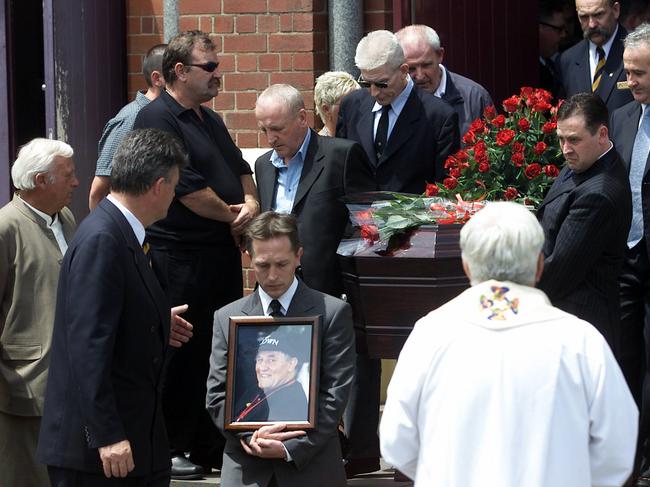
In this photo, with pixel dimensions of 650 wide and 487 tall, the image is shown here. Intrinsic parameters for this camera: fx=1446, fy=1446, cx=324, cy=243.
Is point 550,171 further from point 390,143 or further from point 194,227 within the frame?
point 194,227

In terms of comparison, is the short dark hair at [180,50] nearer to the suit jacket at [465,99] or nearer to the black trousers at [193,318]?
A: the black trousers at [193,318]

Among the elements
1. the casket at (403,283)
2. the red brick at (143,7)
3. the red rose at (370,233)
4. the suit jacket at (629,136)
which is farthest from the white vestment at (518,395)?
the red brick at (143,7)

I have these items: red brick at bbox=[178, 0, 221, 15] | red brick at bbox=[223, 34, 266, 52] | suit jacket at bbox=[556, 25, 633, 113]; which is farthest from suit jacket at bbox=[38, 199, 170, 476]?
red brick at bbox=[178, 0, 221, 15]

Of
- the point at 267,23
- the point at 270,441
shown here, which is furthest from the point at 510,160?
the point at 267,23

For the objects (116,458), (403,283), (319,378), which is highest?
(403,283)

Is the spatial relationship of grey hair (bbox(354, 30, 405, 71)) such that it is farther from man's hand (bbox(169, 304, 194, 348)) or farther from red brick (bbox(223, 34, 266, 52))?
man's hand (bbox(169, 304, 194, 348))

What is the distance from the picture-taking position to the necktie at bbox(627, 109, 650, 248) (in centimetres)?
662

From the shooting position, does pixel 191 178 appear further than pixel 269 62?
No

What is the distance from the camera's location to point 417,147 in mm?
6984

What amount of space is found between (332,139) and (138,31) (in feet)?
8.13

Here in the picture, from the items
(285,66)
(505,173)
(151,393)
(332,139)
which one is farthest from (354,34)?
(151,393)

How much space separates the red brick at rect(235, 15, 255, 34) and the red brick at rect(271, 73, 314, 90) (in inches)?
12.0

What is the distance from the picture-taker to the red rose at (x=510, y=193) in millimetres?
6359

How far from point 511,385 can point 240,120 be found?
4.85 metres
